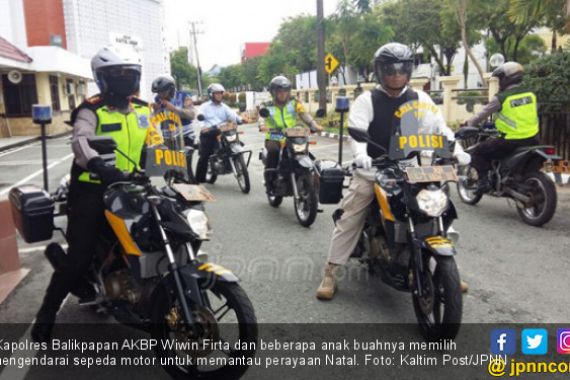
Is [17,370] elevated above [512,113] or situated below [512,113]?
below

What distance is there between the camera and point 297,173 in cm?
704

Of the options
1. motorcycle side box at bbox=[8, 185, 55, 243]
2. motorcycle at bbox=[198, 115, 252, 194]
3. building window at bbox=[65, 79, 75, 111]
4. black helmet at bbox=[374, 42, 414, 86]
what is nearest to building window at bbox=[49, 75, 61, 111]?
building window at bbox=[65, 79, 75, 111]

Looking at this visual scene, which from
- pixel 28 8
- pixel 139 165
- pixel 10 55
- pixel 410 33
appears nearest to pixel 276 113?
pixel 139 165

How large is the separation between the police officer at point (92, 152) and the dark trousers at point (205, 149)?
566cm

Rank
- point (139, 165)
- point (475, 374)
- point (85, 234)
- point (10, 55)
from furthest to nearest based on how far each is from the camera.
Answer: point (10, 55), point (139, 165), point (85, 234), point (475, 374)

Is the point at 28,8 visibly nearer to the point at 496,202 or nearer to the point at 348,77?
the point at 496,202

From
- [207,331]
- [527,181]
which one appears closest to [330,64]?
[527,181]

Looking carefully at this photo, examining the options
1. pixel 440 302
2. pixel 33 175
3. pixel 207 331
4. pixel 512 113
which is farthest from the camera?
pixel 33 175

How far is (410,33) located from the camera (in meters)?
41.1

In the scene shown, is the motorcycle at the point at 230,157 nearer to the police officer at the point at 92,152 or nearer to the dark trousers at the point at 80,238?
the police officer at the point at 92,152

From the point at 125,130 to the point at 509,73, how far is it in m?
4.90

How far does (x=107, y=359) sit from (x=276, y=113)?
4.65 m

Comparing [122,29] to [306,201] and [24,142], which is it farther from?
[306,201]

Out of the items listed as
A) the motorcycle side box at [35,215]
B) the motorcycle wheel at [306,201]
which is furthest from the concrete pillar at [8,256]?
the motorcycle wheel at [306,201]
